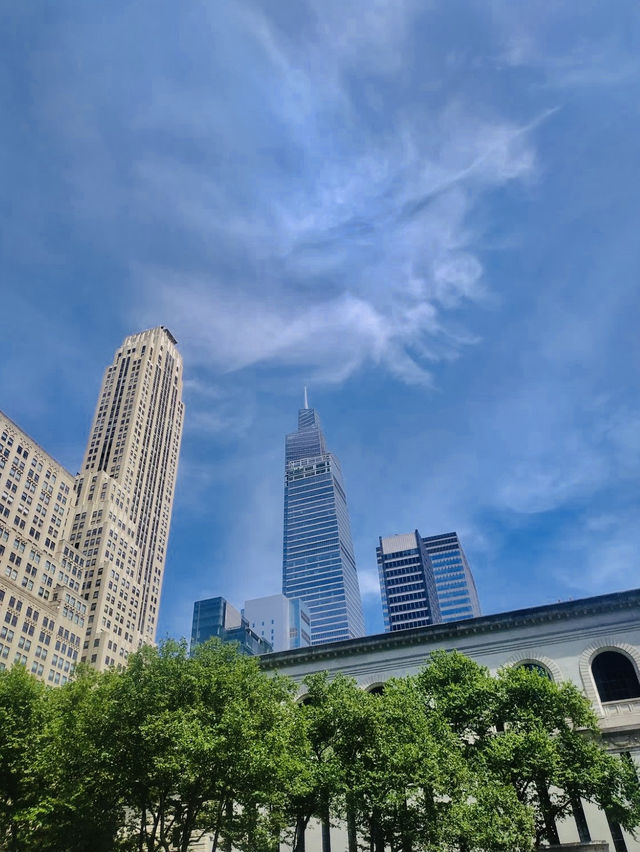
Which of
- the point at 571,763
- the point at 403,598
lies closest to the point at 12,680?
the point at 571,763

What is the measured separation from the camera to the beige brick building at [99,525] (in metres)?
95.7

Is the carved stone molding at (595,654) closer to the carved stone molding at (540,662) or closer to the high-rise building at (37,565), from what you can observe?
the carved stone molding at (540,662)

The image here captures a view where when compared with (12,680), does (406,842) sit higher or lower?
lower

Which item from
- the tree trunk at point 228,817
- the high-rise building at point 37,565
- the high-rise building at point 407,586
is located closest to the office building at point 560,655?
the tree trunk at point 228,817

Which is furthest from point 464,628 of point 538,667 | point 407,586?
point 407,586

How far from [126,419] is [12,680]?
A: 4801 inches

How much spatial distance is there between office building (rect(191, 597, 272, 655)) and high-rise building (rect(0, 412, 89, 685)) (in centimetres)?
7977

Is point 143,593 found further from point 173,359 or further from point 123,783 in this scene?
point 123,783

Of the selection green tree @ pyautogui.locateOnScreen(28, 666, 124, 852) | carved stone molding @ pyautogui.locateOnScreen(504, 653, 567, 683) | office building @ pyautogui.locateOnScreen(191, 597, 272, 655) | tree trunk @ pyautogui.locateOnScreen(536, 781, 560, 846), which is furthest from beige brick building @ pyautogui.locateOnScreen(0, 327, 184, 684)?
tree trunk @ pyautogui.locateOnScreen(536, 781, 560, 846)

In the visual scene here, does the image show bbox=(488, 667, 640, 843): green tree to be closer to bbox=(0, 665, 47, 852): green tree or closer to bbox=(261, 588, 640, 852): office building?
bbox=(261, 588, 640, 852): office building

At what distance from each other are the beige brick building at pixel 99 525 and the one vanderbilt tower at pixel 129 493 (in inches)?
9.9

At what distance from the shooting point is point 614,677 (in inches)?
1473

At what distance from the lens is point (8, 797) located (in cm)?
3086

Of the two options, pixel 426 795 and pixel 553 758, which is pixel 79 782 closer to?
pixel 426 795
